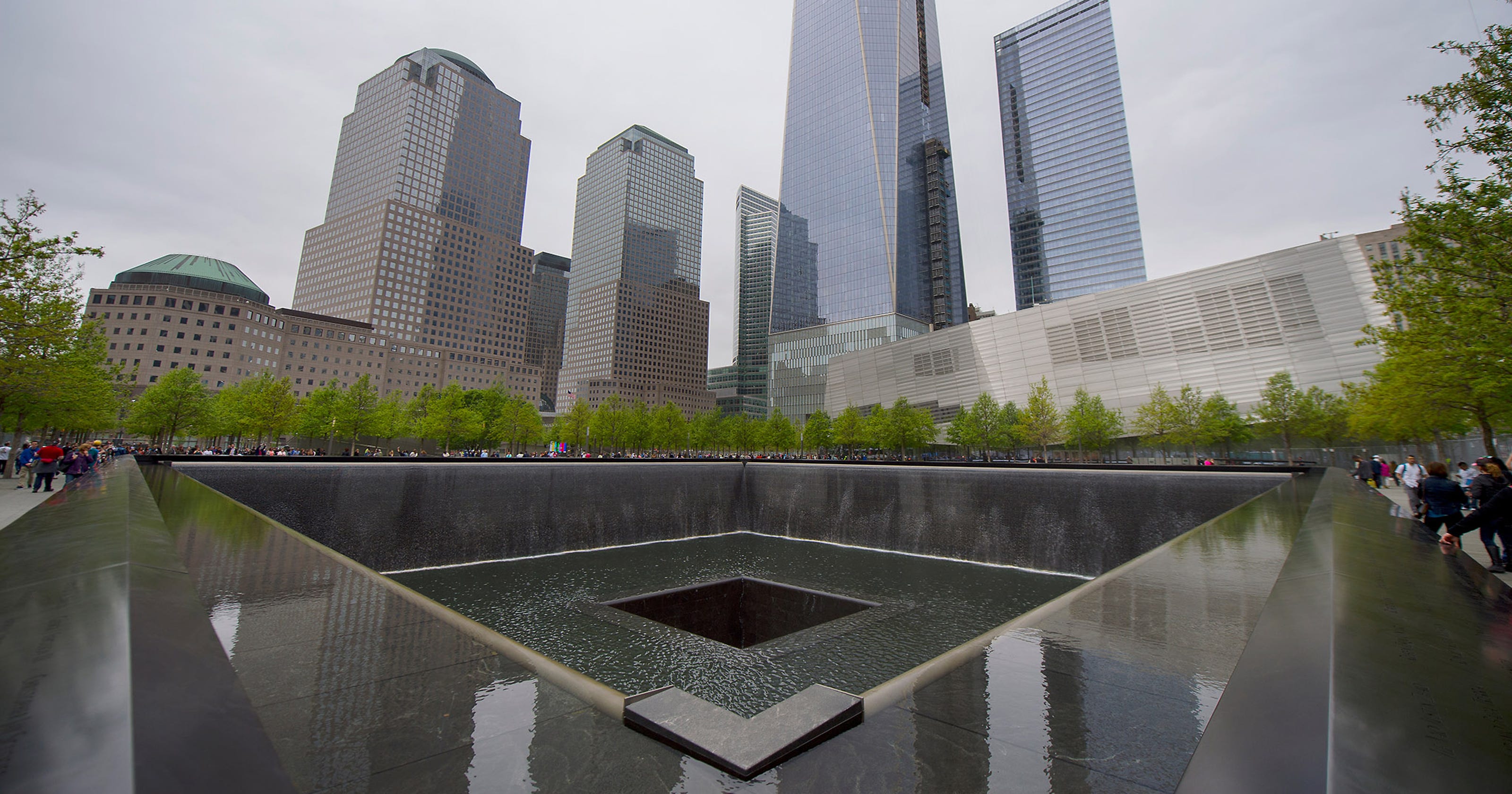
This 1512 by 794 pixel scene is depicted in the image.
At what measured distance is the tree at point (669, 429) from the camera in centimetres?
8200

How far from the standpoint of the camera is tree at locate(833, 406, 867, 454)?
7231 cm

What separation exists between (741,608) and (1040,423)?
52.1m

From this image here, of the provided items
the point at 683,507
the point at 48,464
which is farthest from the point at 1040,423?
the point at 48,464

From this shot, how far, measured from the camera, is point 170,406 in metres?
48.8

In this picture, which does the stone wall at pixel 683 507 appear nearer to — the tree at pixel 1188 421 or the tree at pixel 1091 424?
the tree at pixel 1188 421

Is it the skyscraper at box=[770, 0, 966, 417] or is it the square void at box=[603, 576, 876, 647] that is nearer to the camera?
the square void at box=[603, 576, 876, 647]

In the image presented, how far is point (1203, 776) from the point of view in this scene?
142 centimetres

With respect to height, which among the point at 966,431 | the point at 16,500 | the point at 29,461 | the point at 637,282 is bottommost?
the point at 16,500

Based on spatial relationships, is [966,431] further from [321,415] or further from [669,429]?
[321,415]

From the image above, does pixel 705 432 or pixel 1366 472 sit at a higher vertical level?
pixel 705 432

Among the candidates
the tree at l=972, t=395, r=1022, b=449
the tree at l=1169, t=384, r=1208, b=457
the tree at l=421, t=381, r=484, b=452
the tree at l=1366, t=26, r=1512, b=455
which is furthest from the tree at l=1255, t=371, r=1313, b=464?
the tree at l=421, t=381, r=484, b=452

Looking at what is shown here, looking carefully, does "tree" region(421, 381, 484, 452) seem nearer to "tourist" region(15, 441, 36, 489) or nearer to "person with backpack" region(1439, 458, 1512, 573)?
"tourist" region(15, 441, 36, 489)

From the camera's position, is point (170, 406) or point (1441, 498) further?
point (170, 406)

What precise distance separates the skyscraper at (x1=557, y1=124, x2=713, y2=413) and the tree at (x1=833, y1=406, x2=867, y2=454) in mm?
90585
